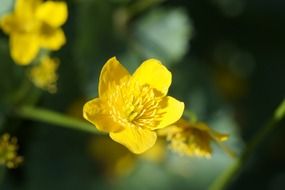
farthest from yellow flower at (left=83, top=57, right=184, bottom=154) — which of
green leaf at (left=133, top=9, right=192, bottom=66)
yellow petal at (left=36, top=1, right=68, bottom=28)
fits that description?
green leaf at (left=133, top=9, right=192, bottom=66)

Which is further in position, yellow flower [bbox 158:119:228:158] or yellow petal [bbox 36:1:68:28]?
yellow petal [bbox 36:1:68:28]

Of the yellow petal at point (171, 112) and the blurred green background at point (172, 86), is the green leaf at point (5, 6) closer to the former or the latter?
the blurred green background at point (172, 86)

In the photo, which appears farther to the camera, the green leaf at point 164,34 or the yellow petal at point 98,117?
the green leaf at point 164,34

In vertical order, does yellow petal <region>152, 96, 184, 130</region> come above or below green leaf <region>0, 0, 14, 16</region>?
above

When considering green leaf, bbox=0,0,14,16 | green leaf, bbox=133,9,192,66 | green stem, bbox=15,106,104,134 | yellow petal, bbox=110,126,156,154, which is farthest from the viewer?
green leaf, bbox=133,9,192,66

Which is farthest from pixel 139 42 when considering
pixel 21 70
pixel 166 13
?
pixel 21 70

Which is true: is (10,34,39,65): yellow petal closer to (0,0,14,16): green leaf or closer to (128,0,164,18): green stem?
(0,0,14,16): green leaf

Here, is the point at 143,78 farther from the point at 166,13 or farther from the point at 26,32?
the point at 166,13

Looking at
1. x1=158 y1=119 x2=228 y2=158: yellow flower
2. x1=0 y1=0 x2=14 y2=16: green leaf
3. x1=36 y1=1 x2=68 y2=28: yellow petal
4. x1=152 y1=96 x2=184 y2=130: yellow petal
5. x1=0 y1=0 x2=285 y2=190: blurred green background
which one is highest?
x1=152 y1=96 x2=184 y2=130: yellow petal

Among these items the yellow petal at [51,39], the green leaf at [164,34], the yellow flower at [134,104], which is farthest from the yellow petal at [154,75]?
the green leaf at [164,34]
